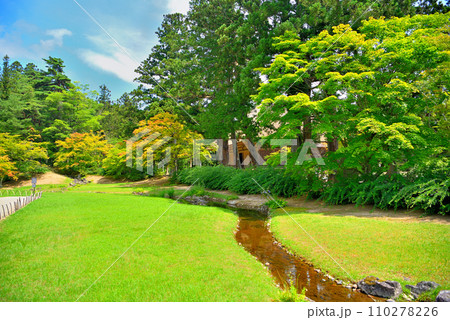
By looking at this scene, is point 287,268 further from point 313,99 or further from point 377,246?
point 313,99

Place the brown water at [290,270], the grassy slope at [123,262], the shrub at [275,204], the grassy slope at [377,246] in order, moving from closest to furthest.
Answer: the grassy slope at [123,262]
the brown water at [290,270]
the grassy slope at [377,246]
the shrub at [275,204]

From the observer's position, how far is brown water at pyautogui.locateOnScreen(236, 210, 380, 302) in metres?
4.32

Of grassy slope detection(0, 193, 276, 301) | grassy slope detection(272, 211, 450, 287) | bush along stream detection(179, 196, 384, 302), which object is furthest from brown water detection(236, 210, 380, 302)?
grassy slope detection(0, 193, 276, 301)

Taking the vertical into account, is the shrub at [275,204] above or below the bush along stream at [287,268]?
above

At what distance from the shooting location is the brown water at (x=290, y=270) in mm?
4316

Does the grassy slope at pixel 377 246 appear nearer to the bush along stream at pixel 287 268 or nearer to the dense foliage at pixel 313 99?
the bush along stream at pixel 287 268

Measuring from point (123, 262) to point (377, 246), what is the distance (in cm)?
569

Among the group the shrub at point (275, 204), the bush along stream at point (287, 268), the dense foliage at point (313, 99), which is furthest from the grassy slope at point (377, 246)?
the shrub at point (275, 204)

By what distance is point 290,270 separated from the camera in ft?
17.9

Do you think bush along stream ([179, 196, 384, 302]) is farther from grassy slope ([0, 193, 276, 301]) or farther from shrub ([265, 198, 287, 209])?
shrub ([265, 198, 287, 209])

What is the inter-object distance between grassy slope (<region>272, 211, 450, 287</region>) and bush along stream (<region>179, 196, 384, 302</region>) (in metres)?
0.26

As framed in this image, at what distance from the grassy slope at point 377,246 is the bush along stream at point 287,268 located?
0.26 metres

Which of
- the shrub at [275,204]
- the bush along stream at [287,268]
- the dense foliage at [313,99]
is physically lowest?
the bush along stream at [287,268]

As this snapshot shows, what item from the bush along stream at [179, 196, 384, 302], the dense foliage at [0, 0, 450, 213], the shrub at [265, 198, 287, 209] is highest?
the dense foliage at [0, 0, 450, 213]
